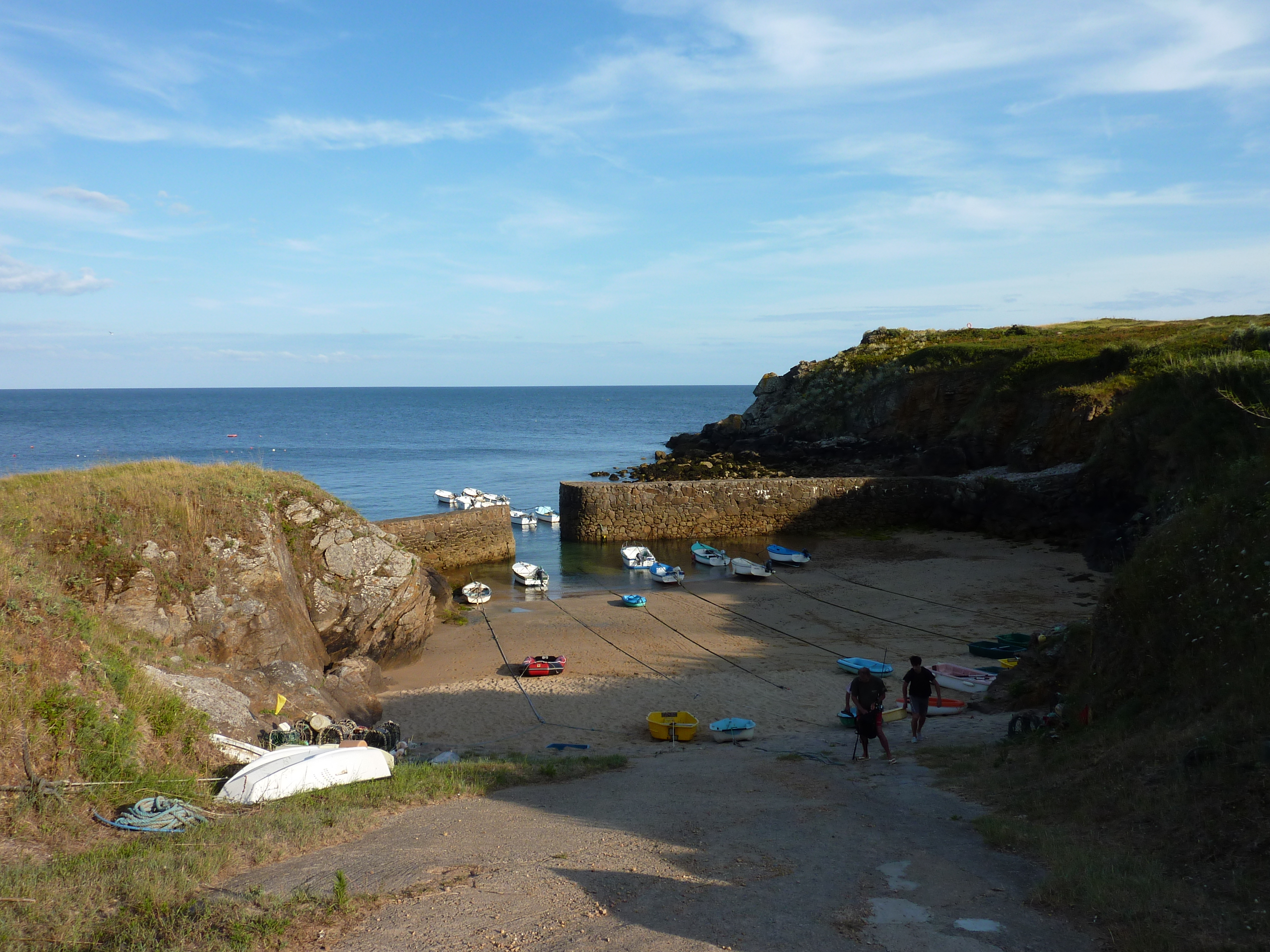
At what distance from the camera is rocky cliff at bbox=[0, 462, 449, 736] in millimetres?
12305

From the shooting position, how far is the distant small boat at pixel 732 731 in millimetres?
13078

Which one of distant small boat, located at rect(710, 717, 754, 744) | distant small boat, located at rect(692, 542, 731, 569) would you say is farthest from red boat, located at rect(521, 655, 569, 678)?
distant small boat, located at rect(692, 542, 731, 569)

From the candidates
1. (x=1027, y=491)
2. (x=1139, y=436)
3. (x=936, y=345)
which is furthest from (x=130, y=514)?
(x=936, y=345)

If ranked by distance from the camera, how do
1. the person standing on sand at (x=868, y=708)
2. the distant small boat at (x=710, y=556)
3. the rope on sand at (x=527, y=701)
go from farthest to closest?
1. the distant small boat at (x=710, y=556)
2. the rope on sand at (x=527, y=701)
3. the person standing on sand at (x=868, y=708)

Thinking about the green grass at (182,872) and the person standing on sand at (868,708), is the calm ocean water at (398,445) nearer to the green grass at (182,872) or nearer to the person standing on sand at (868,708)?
the green grass at (182,872)

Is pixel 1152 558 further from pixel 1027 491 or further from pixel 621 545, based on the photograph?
pixel 621 545

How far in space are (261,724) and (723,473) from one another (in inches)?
1263

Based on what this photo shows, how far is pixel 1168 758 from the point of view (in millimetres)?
7148

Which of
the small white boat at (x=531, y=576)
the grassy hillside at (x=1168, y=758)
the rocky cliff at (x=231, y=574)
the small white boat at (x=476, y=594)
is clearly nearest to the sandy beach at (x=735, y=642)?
the small white boat at (x=476, y=594)

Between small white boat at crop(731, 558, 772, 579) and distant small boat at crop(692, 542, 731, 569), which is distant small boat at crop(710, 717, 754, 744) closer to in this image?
small white boat at crop(731, 558, 772, 579)

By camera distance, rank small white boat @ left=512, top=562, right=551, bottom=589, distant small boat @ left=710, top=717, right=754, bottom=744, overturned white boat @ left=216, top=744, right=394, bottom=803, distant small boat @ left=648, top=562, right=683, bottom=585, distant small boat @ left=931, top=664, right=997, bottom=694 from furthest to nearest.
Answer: distant small boat @ left=648, top=562, right=683, bottom=585, small white boat @ left=512, top=562, right=551, bottom=589, distant small boat @ left=931, top=664, right=997, bottom=694, distant small boat @ left=710, top=717, right=754, bottom=744, overturned white boat @ left=216, top=744, right=394, bottom=803

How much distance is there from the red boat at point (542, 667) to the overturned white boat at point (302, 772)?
8.14 meters

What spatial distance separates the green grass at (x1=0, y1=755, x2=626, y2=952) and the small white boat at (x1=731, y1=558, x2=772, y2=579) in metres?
18.9

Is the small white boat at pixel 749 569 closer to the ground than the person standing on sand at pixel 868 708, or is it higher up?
A: closer to the ground
